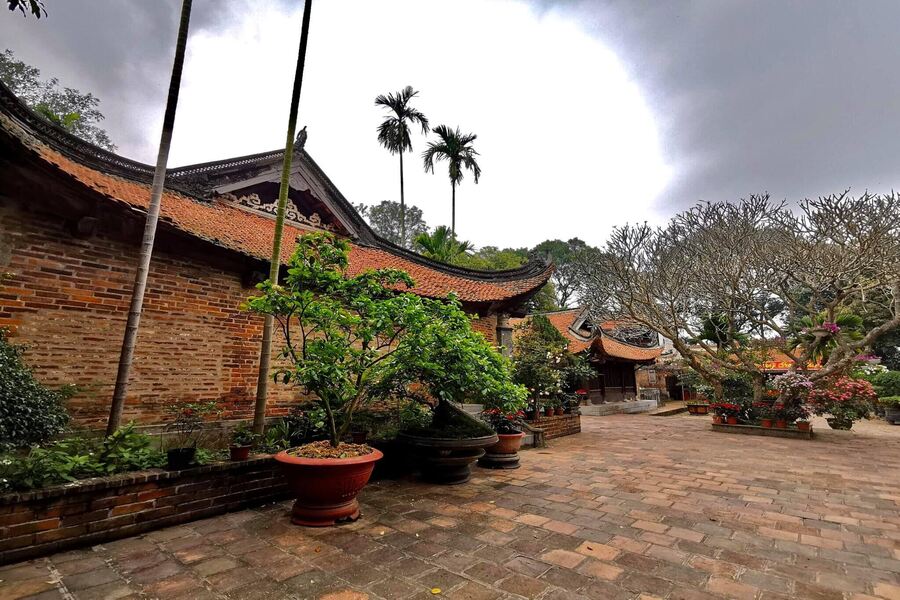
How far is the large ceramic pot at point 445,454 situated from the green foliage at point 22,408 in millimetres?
3361

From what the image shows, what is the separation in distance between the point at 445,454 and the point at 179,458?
8.47 ft

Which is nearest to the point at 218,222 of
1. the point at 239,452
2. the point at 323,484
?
the point at 239,452

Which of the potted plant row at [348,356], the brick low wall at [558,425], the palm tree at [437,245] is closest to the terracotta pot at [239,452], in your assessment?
the potted plant row at [348,356]

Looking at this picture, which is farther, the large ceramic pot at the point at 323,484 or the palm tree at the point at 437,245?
the palm tree at the point at 437,245

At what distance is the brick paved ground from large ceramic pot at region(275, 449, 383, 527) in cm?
12

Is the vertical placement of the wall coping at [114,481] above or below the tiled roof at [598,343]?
below

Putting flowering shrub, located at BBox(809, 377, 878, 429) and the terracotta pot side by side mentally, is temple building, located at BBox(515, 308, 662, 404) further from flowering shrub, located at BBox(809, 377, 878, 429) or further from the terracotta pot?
the terracotta pot

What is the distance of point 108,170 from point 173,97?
4.10 metres

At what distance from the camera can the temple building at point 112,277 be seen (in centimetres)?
445

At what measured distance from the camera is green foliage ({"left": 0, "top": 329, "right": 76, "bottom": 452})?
3.38 meters

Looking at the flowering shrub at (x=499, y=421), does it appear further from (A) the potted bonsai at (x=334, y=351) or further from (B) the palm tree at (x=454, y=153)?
(B) the palm tree at (x=454, y=153)

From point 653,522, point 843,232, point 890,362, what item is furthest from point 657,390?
point 653,522

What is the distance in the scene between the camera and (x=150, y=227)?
409 centimetres

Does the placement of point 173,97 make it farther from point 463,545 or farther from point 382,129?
point 382,129
